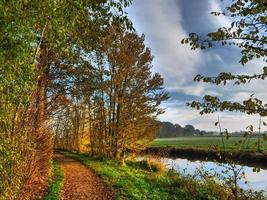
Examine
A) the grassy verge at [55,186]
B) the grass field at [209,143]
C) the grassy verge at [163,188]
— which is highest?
the grass field at [209,143]

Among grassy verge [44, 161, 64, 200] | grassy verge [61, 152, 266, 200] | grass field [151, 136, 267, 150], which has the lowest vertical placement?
grassy verge [61, 152, 266, 200]

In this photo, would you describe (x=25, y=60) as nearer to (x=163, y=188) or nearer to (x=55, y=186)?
(x=55, y=186)

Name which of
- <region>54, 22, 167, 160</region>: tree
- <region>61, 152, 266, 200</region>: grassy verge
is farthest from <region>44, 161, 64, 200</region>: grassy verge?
<region>54, 22, 167, 160</region>: tree

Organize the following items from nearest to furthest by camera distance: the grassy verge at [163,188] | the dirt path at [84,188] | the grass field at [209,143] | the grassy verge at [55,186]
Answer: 1. the grass field at [209,143]
2. the grassy verge at [55,186]
3. the dirt path at [84,188]
4. the grassy verge at [163,188]

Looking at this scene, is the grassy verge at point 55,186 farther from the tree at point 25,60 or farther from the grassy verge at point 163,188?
the grassy verge at point 163,188

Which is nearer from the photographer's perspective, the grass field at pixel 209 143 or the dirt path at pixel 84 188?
the grass field at pixel 209 143

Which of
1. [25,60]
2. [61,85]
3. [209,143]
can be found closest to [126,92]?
[61,85]

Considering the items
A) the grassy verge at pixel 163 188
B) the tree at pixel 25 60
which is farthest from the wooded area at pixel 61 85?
the grassy verge at pixel 163 188

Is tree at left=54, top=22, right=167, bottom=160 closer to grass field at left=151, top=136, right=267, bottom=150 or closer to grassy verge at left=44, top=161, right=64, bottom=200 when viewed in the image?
grass field at left=151, top=136, right=267, bottom=150

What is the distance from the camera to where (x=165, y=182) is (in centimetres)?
1905

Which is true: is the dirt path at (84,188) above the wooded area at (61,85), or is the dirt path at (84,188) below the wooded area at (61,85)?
below

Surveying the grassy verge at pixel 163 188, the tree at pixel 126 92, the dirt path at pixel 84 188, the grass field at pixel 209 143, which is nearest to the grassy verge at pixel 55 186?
the dirt path at pixel 84 188

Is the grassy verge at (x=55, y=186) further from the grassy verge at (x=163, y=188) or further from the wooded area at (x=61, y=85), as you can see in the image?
the grassy verge at (x=163, y=188)

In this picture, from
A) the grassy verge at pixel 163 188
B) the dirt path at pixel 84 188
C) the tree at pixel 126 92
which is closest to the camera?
the dirt path at pixel 84 188
